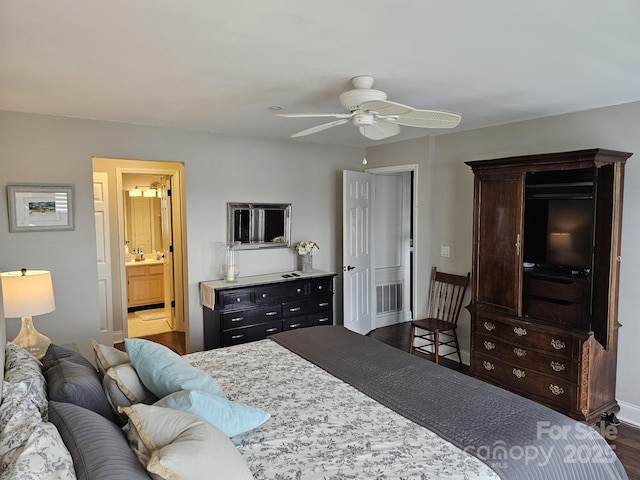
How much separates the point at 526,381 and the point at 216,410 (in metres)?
2.67

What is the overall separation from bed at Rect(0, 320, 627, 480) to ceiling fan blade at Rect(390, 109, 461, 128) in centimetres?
144

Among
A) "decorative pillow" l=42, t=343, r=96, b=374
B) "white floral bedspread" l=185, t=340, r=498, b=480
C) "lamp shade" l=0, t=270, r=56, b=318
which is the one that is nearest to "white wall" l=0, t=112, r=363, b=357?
"lamp shade" l=0, t=270, r=56, b=318

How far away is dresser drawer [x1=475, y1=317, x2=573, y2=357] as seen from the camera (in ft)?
10.2

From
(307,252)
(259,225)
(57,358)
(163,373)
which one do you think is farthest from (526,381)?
(57,358)

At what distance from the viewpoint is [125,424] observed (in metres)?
1.72

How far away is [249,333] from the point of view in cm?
427

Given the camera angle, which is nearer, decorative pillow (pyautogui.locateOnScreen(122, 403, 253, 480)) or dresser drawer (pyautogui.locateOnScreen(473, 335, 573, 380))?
decorative pillow (pyautogui.locateOnScreen(122, 403, 253, 480))

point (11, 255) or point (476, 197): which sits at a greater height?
point (476, 197)

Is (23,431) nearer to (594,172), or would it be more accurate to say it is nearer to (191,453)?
(191,453)

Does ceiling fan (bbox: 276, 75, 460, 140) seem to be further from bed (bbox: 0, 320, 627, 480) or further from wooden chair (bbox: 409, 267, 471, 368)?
wooden chair (bbox: 409, 267, 471, 368)

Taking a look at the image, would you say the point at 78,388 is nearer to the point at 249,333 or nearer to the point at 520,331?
the point at 249,333

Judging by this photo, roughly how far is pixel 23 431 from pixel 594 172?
344 cm

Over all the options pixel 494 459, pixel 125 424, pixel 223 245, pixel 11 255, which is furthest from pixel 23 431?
pixel 223 245

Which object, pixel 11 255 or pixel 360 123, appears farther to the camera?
pixel 11 255
